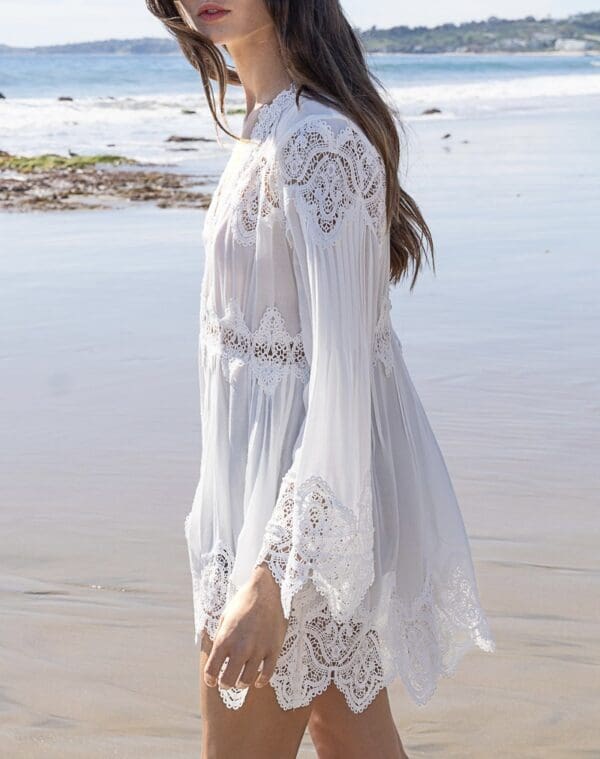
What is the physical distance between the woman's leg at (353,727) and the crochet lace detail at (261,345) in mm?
494

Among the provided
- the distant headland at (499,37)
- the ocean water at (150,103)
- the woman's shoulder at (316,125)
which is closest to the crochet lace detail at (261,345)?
the woman's shoulder at (316,125)

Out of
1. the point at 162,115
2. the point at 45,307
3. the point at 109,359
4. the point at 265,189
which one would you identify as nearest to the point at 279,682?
the point at 265,189

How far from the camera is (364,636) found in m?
1.90

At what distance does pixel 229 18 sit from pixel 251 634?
931 mm

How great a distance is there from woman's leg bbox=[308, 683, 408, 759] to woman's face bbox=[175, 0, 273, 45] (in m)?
1.02

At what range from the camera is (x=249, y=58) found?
6.49 ft

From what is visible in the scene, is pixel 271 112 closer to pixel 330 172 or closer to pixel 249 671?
pixel 330 172

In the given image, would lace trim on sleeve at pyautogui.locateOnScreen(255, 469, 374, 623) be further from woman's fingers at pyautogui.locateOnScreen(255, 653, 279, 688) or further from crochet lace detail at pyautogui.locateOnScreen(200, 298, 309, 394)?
crochet lace detail at pyautogui.locateOnScreen(200, 298, 309, 394)

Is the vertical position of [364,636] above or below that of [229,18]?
below

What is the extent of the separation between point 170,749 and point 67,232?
27.5 ft

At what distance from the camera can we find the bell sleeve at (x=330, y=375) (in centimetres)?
173

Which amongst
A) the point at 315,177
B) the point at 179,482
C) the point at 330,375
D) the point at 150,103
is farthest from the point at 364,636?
the point at 150,103

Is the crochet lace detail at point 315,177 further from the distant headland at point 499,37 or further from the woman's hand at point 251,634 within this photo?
the distant headland at point 499,37

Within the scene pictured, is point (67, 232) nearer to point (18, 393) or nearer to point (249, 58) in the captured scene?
point (18, 393)
